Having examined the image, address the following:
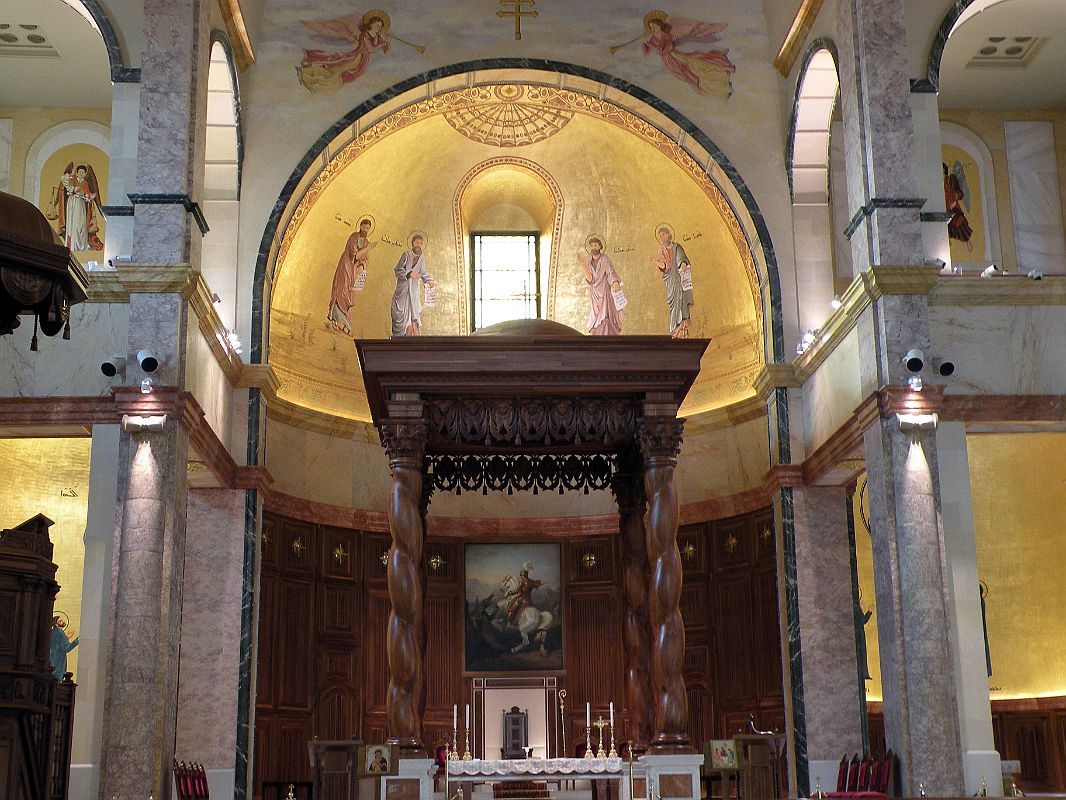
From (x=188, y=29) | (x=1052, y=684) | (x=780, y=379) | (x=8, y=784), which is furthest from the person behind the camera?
(x=1052, y=684)

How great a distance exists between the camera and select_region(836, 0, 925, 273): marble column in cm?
1487

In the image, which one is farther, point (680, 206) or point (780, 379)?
point (680, 206)

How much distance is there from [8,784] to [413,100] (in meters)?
12.3

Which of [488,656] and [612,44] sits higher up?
[612,44]

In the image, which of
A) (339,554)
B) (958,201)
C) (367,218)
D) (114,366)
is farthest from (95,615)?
(958,201)

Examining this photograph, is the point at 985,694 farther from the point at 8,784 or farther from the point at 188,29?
the point at 188,29

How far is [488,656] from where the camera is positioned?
20484mm

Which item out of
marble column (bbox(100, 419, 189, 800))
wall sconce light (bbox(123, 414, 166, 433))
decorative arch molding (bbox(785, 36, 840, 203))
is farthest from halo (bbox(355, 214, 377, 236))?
wall sconce light (bbox(123, 414, 166, 433))

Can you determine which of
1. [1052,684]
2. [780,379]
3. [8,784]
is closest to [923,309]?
[780,379]

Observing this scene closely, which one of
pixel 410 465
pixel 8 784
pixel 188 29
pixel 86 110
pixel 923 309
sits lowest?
pixel 8 784

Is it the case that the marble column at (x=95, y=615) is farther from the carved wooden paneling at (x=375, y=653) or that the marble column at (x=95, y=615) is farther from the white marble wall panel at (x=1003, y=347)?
the white marble wall panel at (x=1003, y=347)

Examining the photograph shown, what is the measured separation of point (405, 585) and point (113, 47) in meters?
7.52

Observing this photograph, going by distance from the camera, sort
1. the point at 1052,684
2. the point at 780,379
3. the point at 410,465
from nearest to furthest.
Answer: the point at 410,465, the point at 780,379, the point at 1052,684

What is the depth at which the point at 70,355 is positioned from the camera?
14492 mm
